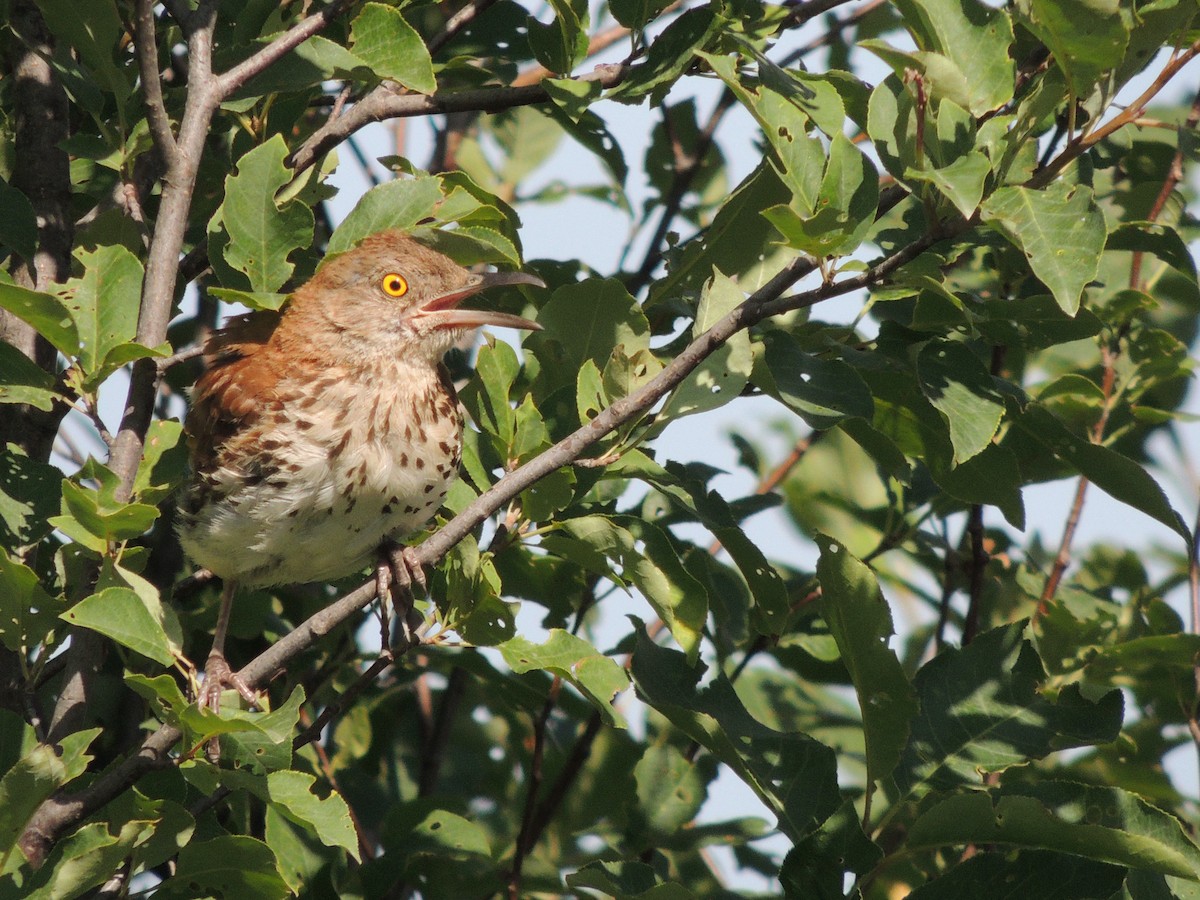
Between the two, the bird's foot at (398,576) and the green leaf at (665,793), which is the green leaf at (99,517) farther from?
the green leaf at (665,793)

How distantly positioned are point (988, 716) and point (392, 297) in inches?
84.0

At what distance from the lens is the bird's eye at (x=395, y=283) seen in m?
4.24

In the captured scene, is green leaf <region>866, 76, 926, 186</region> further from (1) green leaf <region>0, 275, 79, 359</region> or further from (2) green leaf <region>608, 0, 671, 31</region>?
(1) green leaf <region>0, 275, 79, 359</region>

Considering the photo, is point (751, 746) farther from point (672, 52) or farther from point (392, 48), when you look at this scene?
point (392, 48)

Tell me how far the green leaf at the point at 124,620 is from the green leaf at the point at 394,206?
1.04 m

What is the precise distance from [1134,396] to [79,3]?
9.72ft

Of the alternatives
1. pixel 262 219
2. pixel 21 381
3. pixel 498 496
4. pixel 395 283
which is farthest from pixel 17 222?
pixel 498 496

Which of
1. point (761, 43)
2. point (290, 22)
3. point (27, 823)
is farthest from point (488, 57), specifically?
point (27, 823)

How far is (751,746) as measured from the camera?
2.99 metres

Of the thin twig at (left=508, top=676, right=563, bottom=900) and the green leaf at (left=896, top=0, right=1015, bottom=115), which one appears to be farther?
the thin twig at (left=508, top=676, right=563, bottom=900)

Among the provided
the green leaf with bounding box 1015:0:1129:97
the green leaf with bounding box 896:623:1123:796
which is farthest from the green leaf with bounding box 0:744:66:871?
the green leaf with bounding box 1015:0:1129:97

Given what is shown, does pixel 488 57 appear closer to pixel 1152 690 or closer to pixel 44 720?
pixel 44 720

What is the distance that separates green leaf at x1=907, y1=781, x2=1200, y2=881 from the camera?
248 cm

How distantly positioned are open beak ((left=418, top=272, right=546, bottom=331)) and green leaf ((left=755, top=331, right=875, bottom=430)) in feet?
2.25
